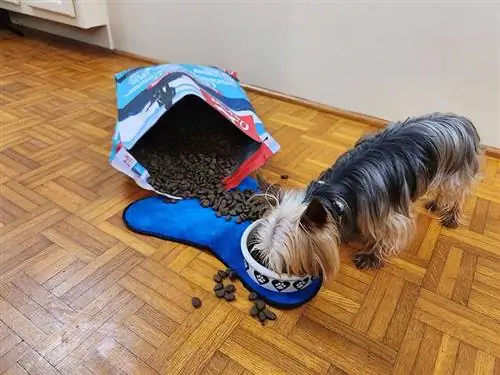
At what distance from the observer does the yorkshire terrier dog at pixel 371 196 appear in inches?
49.0

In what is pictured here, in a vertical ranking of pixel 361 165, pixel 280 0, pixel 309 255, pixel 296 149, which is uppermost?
pixel 280 0

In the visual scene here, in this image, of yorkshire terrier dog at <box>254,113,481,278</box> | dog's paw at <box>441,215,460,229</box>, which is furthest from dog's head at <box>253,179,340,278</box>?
dog's paw at <box>441,215,460,229</box>

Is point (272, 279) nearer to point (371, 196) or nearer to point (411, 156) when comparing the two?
point (371, 196)

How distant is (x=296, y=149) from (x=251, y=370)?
4.75 ft

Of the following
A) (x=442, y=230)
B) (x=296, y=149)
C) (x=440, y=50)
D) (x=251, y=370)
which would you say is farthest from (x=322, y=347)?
(x=440, y=50)

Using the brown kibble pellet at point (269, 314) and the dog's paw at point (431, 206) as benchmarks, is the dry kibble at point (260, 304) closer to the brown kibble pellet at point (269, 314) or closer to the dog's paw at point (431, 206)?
the brown kibble pellet at point (269, 314)

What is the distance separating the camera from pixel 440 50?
231cm

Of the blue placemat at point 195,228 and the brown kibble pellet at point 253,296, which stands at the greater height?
the blue placemat at point 195,228

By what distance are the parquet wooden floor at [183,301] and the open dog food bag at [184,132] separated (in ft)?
0.65

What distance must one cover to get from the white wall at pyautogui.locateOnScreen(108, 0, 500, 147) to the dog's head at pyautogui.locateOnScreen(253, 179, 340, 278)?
1555 millimetres

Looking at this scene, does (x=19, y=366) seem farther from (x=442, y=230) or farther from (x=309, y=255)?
(x=442, y=230)

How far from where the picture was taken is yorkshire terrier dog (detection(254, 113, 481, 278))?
4.09ft

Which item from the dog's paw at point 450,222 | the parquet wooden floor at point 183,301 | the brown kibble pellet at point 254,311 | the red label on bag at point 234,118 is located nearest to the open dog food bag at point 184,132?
the red label on bag at point 234,118

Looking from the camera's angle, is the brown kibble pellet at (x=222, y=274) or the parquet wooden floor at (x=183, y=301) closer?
the parquet wooden floor at (x=183, y=301)
